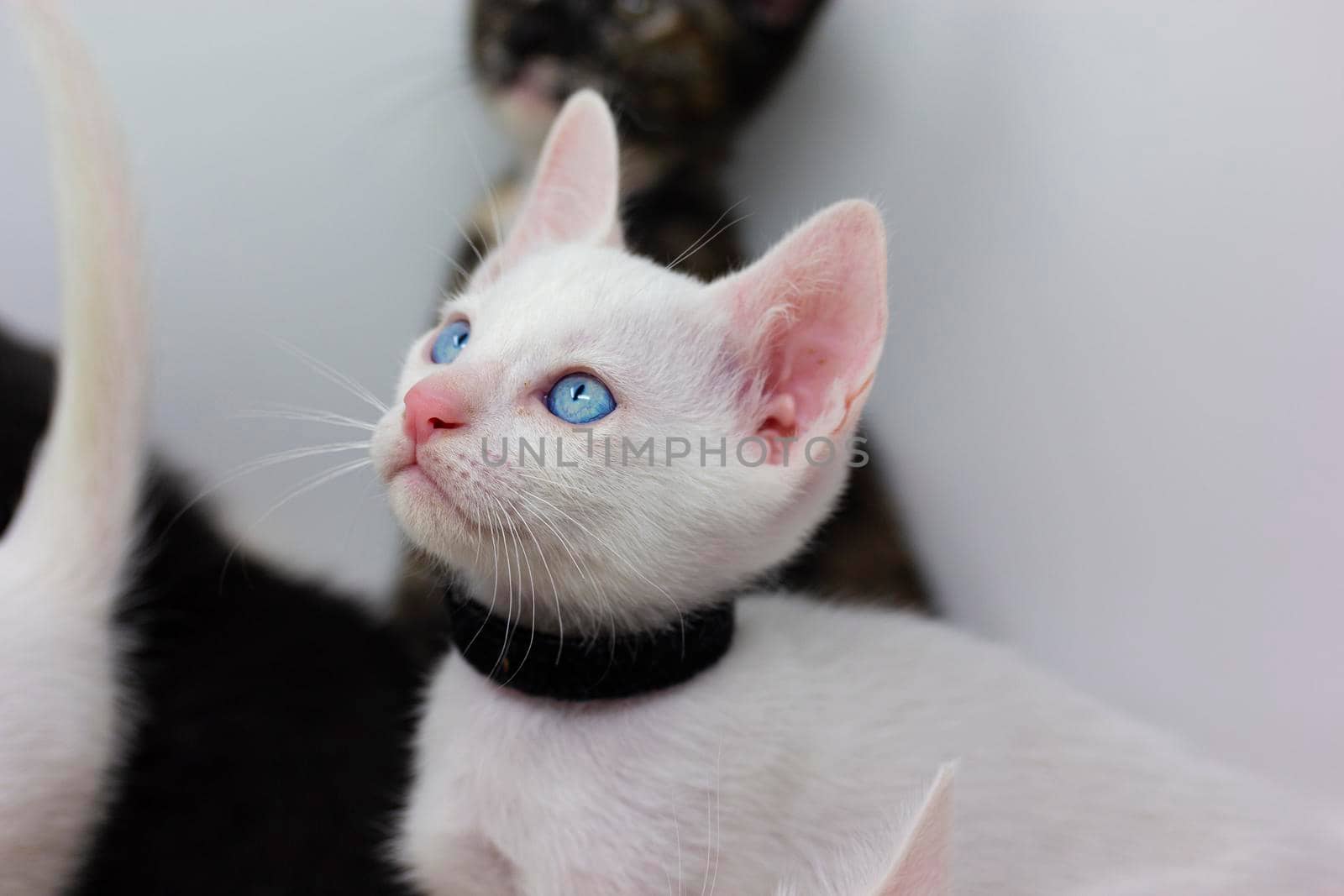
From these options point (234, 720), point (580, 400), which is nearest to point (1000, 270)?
point (580, 400)

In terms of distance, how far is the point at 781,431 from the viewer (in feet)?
1.80

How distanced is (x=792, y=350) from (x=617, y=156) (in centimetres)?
21

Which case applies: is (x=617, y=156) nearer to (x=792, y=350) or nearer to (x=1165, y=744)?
(x=792, y=350)

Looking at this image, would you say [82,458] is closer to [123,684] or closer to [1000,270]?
[123,684]

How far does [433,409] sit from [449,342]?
111mm

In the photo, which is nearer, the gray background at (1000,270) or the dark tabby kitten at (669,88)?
the gray background at (1000,270)

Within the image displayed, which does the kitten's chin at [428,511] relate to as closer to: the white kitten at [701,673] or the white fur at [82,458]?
the white kitten at [701,673]

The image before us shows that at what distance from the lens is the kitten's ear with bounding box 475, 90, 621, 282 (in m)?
0.64

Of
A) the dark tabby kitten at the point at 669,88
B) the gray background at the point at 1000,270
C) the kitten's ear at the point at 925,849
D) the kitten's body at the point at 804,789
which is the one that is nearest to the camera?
the kitten's ear at the point at 925,849

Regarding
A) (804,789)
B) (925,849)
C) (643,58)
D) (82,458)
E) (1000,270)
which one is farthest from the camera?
(643,58)

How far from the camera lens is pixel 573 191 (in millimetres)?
661

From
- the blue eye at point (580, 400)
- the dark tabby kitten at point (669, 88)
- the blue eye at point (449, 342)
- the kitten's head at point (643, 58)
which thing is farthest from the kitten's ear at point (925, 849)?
the kitten's head at point (643, 58)

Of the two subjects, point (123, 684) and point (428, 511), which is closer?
point (428, 511)

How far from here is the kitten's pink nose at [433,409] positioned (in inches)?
18.9
